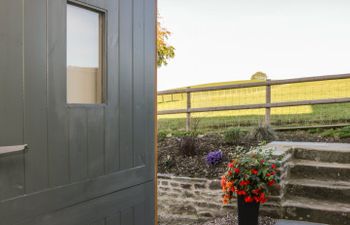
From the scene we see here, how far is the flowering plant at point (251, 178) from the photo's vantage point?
3684mm

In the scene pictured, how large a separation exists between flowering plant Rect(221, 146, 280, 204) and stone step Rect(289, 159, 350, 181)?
720 millimetres

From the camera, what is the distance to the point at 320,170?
4.56 m

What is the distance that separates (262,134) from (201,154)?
1.30 metres

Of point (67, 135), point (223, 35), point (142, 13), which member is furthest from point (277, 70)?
point (67, 135)

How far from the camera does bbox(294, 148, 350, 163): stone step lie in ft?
15.5

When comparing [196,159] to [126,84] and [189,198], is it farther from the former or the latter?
[126,84]

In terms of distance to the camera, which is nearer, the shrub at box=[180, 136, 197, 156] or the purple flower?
the purple flower

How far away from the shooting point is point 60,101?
1.85 meters

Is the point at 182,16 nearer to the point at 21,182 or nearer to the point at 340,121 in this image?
the point at 340,121

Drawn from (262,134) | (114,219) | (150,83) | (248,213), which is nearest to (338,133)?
(262,134)

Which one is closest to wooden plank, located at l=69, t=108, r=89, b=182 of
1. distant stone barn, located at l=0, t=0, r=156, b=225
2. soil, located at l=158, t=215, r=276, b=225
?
distant stone barn, located at l=0, t=0, r=156, b=225

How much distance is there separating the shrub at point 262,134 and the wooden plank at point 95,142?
14.3ft

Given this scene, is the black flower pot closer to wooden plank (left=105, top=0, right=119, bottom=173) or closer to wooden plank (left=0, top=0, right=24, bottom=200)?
wooden plank (left=105, top=0, right=119, bottom=173)

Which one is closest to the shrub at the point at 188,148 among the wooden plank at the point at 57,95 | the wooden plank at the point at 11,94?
the wooden plank at the point at 57,95
